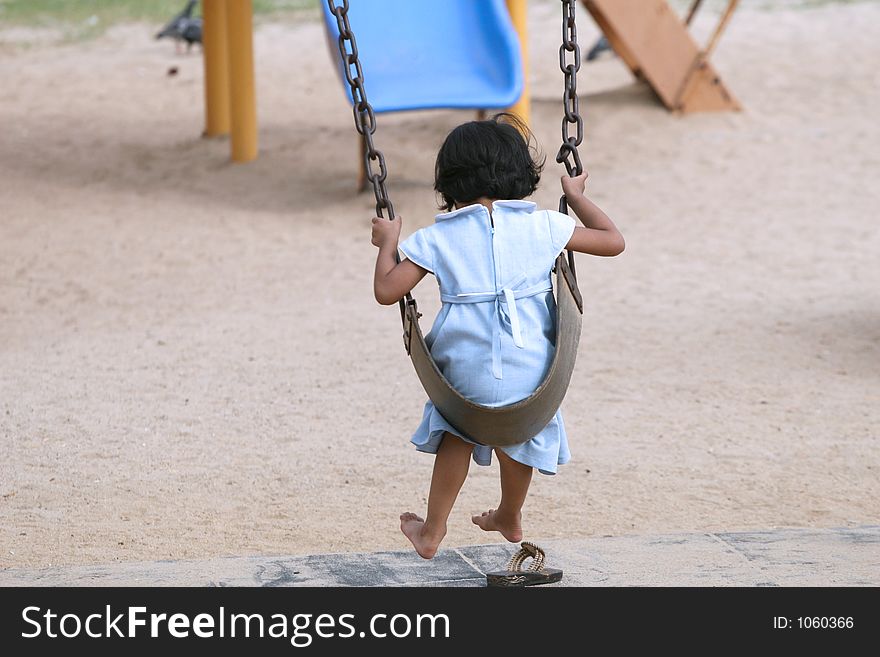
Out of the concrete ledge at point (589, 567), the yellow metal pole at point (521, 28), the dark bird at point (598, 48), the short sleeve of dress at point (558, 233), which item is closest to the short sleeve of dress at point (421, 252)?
the short sleeve of dress at point (558, 233)

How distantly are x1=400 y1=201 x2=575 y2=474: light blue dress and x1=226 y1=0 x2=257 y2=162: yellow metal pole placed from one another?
6.09 meters

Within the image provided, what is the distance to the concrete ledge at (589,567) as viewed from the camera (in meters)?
2.56

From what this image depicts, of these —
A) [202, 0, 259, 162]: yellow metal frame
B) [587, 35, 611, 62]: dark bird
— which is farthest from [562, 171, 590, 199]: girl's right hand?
[587, 35, 611, 62]: dark bird

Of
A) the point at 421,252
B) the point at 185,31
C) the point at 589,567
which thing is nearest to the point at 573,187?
the point at 421,252

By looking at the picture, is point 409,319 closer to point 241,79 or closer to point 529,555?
point 529,555

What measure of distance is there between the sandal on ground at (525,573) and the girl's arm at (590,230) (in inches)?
24.6

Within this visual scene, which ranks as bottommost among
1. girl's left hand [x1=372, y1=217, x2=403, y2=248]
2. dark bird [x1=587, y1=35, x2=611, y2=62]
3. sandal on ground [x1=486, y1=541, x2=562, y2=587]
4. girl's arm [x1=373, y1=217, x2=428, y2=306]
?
dark bird [x1=587, y1=35, x2=611, y2=62]

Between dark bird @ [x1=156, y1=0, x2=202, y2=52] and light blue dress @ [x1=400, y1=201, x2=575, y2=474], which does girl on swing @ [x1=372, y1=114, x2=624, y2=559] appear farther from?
dark bird @ [x1=156, y1=0, x2=202, y2=52]

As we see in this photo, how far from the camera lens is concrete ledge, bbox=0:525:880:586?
2562mm

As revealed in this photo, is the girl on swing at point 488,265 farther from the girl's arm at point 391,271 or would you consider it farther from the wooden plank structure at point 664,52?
the wooden plank structure at point 664,52

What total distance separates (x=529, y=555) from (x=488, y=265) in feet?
2.11

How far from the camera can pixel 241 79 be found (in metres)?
8.38
